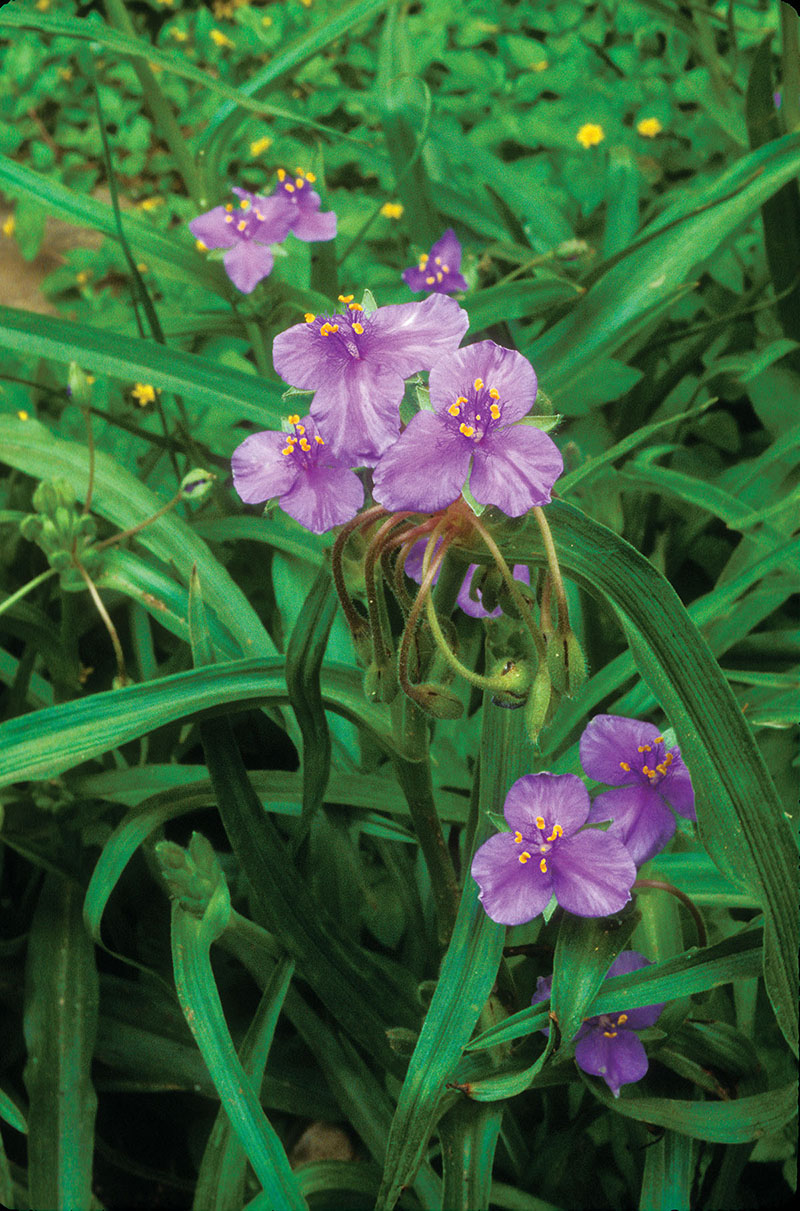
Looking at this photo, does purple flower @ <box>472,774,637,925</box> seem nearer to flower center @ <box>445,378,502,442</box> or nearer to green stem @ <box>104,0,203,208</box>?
flower center @ <box>445,378,502,442</box>

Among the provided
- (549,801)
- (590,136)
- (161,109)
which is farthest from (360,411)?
(590,136)

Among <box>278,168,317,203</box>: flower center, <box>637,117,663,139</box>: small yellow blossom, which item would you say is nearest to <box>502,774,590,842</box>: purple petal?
<box>278,168,317,203</box>: flower center

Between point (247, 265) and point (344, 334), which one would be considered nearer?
point (344, 334)

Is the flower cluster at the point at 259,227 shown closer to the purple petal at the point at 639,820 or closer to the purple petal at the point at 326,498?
the purple petal at the point at 326,498

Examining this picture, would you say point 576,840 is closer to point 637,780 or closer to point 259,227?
point 637,780

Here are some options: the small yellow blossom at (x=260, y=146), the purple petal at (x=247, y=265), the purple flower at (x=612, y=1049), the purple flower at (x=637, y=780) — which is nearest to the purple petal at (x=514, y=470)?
the purple flower at (x=637, y=780)

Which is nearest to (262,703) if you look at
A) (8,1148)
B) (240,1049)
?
(240,1049)

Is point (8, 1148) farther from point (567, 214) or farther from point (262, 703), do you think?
point (567, 214)

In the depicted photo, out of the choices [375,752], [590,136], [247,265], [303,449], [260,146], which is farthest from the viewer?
[260,146]
